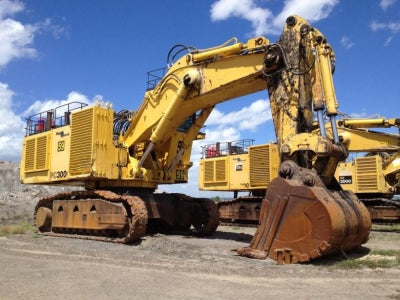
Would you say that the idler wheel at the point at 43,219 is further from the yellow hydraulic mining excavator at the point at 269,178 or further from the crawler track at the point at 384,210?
the crawler track at the point at 384,210

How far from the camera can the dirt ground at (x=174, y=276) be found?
20.1 ft

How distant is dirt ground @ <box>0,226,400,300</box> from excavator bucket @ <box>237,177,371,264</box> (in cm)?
31

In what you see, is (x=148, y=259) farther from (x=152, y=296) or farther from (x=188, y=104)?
(x=188, y=104)

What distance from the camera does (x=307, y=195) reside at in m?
8.80

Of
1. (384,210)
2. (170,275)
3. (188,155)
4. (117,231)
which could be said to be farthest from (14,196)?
(170,275)

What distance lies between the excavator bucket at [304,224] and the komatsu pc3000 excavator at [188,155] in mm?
20

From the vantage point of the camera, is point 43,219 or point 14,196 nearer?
point 43,219

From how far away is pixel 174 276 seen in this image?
293 inches

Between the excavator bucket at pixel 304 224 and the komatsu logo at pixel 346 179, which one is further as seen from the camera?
the komatsu logo at pixel 346 179

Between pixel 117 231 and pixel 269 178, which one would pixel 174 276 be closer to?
pixel 117 231

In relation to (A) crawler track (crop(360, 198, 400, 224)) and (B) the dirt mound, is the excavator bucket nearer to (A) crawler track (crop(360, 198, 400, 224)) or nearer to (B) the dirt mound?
(A) crawler track (crop(360, 198, 400, 224))

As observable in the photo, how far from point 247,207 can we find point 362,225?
11592 millimetres

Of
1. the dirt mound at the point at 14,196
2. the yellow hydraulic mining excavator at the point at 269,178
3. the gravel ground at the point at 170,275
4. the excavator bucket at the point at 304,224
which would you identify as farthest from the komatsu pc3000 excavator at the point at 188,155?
the dirt mound at the point at 14,196

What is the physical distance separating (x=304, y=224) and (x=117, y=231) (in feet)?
19.9
